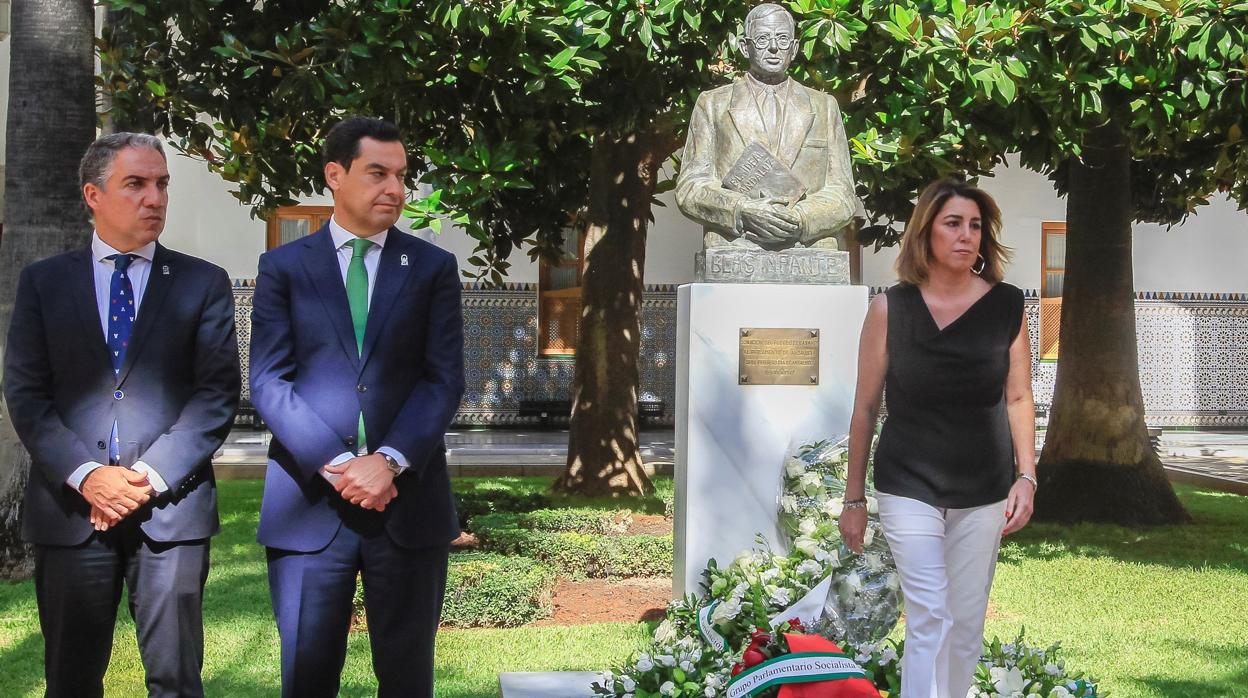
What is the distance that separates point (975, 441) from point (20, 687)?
14.2 feet

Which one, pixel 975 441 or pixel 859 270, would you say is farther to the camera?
pixel 859 270

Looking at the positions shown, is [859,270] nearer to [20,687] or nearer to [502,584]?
[502,584]

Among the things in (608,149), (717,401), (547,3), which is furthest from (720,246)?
(608,149)

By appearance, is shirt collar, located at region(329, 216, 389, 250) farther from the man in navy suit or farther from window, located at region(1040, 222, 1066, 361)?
window, located at region(1040, 222, 1066, 361)

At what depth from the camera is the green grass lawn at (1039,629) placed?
19.9 ft

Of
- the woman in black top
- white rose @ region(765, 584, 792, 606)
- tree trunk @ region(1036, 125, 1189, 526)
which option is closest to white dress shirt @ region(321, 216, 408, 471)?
the woman in black top

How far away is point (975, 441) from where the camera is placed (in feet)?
12.7

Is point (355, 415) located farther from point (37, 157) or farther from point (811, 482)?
point (37, 157)

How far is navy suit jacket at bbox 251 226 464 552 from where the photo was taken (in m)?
3.58

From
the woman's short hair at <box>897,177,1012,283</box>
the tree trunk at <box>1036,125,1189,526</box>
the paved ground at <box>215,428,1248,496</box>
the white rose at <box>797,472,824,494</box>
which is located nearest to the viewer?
the woman's short hair at <box>897,177,1012,283</box>

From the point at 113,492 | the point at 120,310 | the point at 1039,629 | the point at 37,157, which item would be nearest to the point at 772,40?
the point at 1039,629

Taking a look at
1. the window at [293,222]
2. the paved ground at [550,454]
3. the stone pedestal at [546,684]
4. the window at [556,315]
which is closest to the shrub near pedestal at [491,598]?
the stone pedestal at [546,684]

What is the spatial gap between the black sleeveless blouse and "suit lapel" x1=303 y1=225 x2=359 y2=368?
1.62 metres

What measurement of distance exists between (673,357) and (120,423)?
15010 mm
